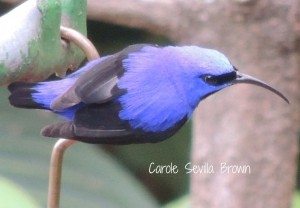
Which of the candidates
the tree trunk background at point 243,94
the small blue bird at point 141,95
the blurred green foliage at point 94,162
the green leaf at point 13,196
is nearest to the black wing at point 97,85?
the small blue bird at point 141,95

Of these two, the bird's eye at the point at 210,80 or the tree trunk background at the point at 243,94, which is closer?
the bird's eye at the point at 210,80

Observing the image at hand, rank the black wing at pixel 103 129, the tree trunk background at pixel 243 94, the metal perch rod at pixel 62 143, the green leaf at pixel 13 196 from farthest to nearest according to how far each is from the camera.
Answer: the green leaf at pixel 13 196 → the tree trunk background at pixel 243 94 → the metal perch rod at pixel 62 143 → the black wing at pixel 103 129

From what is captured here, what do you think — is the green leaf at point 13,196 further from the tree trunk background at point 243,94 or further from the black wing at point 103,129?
the black wing at point 103,129

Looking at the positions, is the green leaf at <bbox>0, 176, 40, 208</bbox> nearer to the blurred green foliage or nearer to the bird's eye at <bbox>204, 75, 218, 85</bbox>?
the blurred green foliage

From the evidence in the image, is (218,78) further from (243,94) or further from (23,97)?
(243,94)

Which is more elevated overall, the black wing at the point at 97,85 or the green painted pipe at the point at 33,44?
the green painted pipe at the point at 33,44

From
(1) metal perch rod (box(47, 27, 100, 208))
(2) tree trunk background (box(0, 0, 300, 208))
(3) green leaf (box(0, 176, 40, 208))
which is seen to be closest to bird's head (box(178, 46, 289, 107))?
(1) metal perch rod (box(47, 27, 100, 208))

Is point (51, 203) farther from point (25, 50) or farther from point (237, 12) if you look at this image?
point (237, 12)
